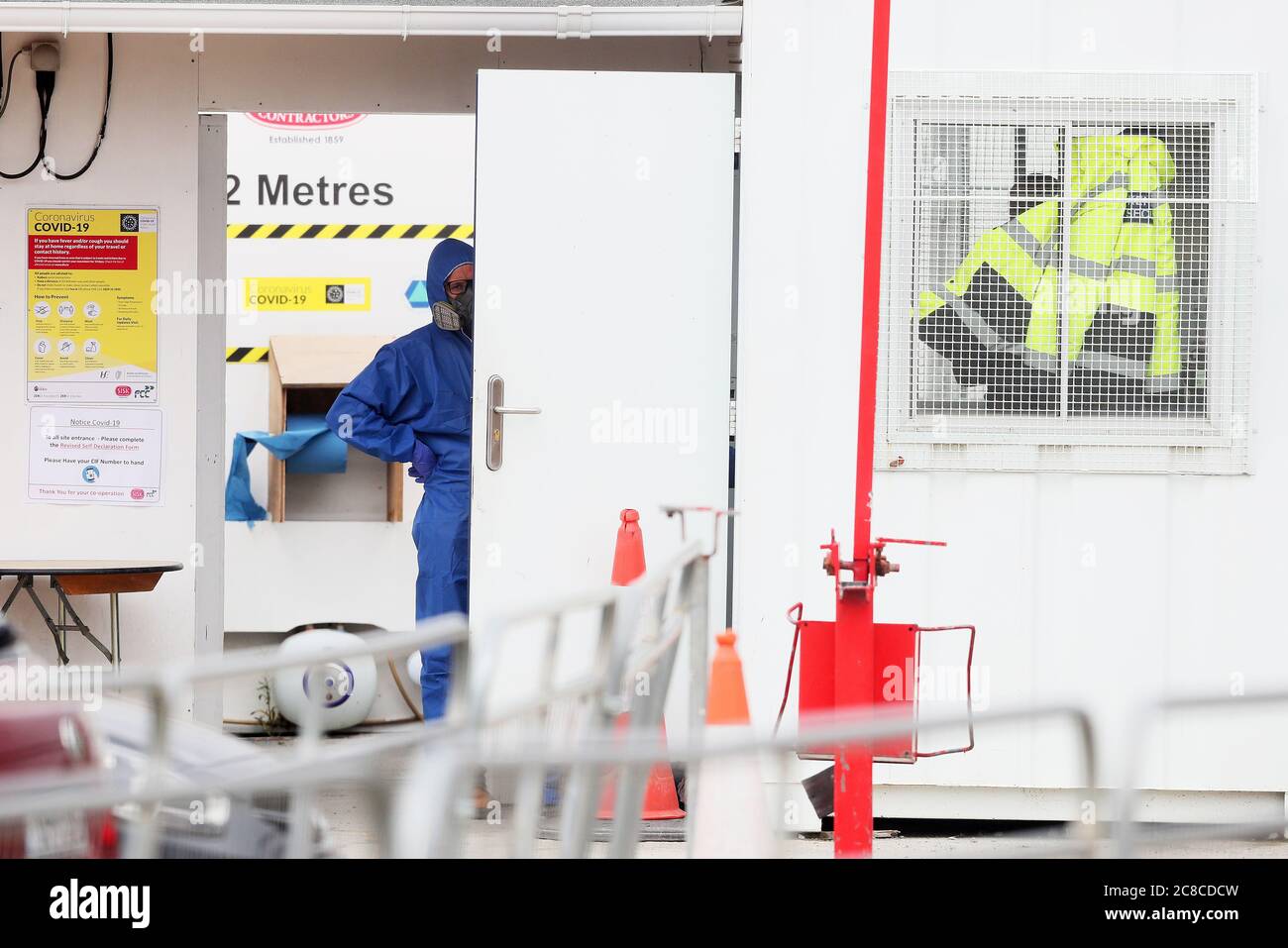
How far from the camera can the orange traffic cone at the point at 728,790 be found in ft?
9.69

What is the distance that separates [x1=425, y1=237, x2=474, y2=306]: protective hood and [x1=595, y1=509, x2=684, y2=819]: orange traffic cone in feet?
4.64

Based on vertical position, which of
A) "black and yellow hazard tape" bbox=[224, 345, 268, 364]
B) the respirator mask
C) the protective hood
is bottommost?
"black and yellow hazard tape" bbox=[224, 345, 268, 364]

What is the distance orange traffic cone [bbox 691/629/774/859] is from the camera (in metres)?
2.95

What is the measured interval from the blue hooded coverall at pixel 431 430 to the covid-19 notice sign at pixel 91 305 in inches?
33.8

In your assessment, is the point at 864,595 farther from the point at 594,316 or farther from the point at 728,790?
the point at 594,316

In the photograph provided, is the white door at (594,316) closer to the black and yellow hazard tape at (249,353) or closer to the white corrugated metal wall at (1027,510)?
the white corrugated metal wall at (1027,510)

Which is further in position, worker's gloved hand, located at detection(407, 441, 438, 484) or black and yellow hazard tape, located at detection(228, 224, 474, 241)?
black and yellow hazard tape, located at detection(228, 224, 474, 241)

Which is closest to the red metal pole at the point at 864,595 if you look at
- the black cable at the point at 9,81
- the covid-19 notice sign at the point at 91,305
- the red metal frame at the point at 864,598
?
the red metal frame at the point at 864,598

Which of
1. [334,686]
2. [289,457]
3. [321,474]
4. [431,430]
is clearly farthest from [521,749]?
[321,474]

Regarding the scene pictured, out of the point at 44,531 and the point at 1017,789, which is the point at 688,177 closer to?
the point at 1017,789

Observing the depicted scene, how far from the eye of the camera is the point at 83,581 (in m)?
5.26

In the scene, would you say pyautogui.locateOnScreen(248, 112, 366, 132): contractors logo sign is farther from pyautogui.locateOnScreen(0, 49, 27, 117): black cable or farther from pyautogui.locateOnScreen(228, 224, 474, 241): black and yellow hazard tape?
pyautogui.locateOnScreen(0, 49, 27, 117): black cable

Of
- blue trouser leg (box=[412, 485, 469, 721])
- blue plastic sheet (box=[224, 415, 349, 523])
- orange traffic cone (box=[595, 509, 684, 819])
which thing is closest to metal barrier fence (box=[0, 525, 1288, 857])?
orange traffic cone (box=[595, 509, 684, 819])

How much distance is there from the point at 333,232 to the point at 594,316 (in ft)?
6.91
